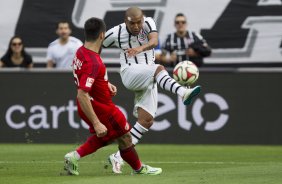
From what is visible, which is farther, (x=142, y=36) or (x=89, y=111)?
(x=142, y=36)

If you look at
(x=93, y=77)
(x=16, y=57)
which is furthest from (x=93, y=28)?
(x=16, y=57)

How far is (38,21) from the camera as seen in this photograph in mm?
20031

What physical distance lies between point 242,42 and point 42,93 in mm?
4807

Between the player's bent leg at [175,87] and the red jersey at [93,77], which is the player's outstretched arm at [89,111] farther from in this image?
the player's bent leg at [175,87]

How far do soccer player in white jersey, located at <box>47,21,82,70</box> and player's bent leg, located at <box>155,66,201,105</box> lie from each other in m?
6.64

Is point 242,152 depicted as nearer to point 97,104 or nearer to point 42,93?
point 42,93

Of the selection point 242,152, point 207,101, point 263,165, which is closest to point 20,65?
point 207,101

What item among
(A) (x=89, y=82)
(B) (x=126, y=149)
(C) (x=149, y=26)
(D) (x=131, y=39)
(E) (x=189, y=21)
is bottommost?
(B) (x=126, y=149)

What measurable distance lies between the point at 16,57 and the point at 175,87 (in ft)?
24.5

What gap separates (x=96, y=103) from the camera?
10281mm

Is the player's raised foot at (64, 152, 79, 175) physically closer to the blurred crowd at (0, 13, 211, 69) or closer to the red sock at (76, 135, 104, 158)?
the red sock at (76, 135, 104, 158)

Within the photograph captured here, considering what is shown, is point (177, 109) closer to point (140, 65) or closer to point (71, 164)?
point (140, 65)

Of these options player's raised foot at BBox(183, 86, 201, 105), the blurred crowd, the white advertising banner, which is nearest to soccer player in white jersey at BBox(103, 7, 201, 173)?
player's raised foot at BBox(183, 86, 201, 105)

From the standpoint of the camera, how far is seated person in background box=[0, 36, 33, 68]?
18219mm
